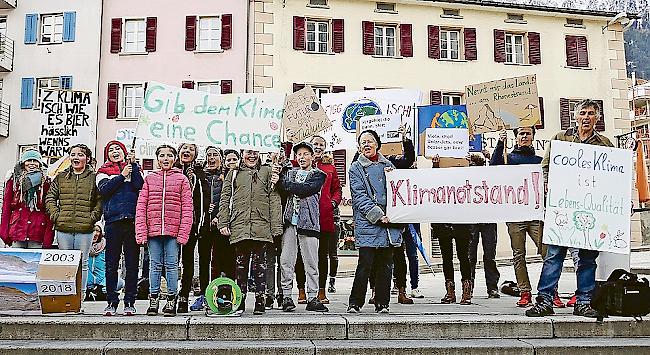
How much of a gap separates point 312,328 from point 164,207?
6.81 ft

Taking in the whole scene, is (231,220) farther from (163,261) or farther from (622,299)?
(622,299)

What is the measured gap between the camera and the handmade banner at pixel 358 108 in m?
10.8

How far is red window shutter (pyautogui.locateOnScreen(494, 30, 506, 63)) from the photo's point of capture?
26.9 m

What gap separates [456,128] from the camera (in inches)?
391

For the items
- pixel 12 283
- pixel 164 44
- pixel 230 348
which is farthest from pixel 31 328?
pixel 164 44

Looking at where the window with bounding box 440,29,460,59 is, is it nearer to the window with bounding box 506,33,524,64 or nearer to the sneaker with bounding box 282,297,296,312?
the window with bounding box 506,33,524,64

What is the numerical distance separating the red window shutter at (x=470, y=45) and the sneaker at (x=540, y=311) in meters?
20.8

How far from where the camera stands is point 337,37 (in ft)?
84.3

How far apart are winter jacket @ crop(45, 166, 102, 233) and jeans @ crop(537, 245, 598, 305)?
492 centimetres

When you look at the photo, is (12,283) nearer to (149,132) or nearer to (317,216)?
(149,132)

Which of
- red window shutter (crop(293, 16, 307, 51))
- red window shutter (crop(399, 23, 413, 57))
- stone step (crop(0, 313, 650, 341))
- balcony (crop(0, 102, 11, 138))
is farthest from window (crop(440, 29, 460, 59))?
stone step (crop(0, 313, 650, 341))

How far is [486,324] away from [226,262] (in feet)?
10.7

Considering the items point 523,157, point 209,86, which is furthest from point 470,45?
point 523,157

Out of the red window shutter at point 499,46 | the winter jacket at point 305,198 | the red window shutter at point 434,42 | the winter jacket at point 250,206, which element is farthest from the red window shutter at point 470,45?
the winter jacket at point 250,206
